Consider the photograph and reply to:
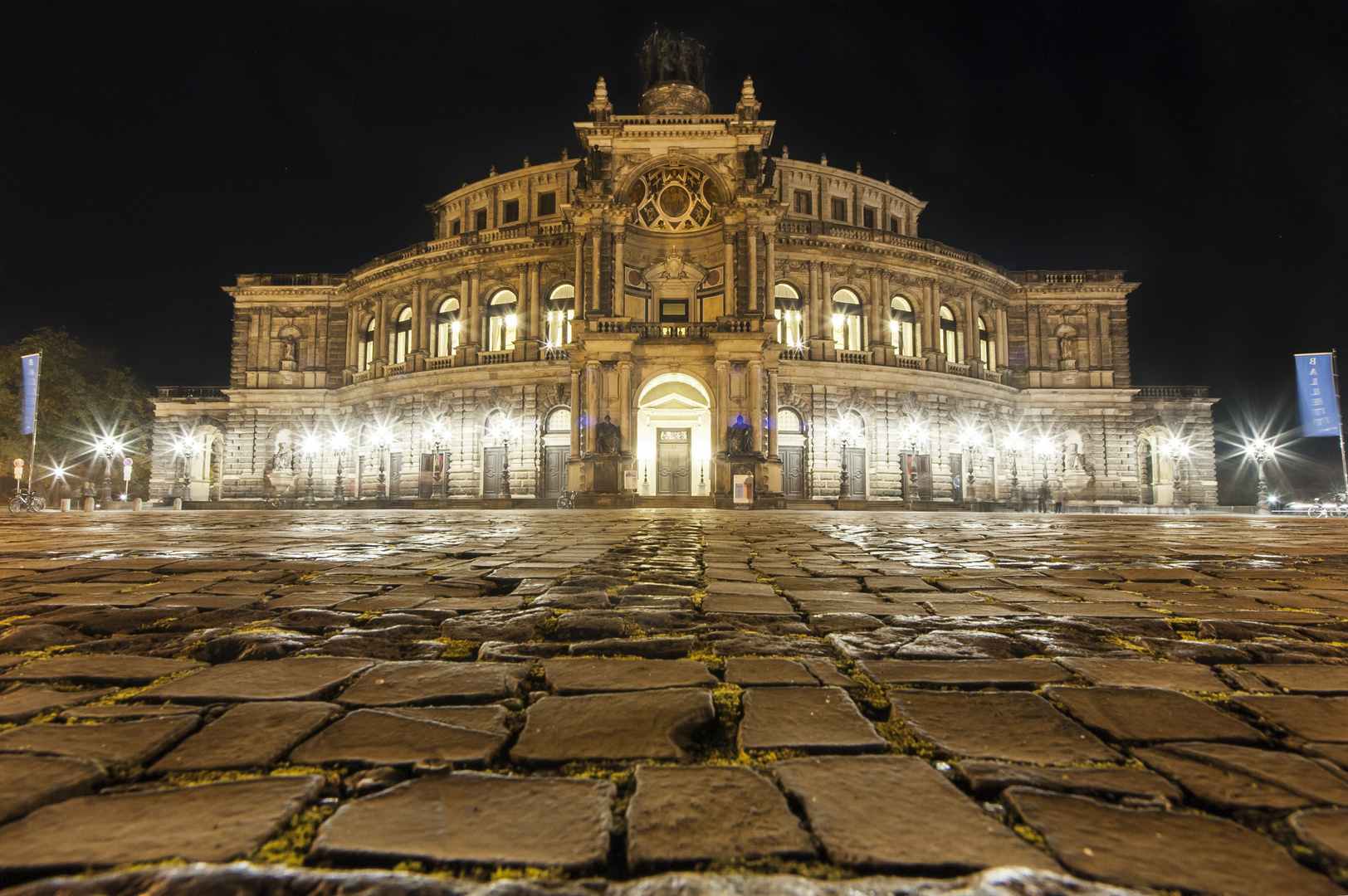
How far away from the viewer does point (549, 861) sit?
99 centimetres

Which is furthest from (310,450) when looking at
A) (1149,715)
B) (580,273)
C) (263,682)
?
(1149,715)

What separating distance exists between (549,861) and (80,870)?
0.67m

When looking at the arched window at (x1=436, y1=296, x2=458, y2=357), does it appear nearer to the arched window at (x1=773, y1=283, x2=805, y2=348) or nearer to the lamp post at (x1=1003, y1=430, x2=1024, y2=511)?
the arched window at (x1=773, y1=283, x2=805, y2=348)

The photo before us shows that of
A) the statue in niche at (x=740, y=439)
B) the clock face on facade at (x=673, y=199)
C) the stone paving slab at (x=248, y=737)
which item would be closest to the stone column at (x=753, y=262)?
the clock face on facade at (x=673, y=199)

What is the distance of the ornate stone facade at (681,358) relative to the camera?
2559 cm

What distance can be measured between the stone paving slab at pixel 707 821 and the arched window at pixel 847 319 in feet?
104

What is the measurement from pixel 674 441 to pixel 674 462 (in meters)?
0.97

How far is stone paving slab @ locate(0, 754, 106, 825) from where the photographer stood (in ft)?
3.70

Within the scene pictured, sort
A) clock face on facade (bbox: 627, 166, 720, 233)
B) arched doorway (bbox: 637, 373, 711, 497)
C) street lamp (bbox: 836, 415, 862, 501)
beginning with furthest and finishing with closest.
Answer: street lamp (bbox: 836, 415, 862, 501) → arched doorway (bbox: 637, 373, 711, 497) → clock face on facade (bbox: 627, 166, 720, 233)

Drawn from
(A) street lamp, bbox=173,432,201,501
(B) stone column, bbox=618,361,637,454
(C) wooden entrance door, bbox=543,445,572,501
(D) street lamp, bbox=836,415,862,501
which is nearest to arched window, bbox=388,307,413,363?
(C) wooden entrance door, bbox=543,445,572,501

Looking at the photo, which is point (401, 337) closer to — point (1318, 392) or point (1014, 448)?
point (1014, 448)

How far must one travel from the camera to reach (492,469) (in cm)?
3142

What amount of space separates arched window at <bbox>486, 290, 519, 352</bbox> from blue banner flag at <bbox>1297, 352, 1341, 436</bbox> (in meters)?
33.8

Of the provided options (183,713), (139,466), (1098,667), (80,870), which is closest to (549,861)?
(80,870)
